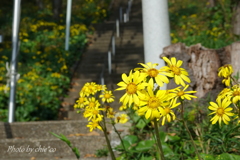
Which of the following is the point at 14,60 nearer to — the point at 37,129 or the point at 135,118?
the point at 37,129

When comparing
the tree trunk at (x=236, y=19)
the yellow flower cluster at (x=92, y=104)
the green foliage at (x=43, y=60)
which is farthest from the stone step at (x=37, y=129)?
the tree trunk at (x=236, y=19)

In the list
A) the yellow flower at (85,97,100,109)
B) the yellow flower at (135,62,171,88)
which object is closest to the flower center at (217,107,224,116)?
the yellow flower at (135,62,171,88)

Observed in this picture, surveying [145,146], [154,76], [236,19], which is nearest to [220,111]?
[154,76]

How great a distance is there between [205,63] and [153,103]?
3.00 m

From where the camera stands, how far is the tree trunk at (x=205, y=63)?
4.37 m

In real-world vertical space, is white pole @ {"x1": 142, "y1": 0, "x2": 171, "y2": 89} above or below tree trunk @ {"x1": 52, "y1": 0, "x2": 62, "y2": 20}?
below

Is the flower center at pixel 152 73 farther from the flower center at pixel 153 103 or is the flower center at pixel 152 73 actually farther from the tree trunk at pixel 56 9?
the tree trunk at pixel 56 9

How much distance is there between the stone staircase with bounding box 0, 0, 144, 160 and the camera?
4.18 meters

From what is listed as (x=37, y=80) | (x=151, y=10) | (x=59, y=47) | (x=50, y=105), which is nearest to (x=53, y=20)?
(x=59, y=47)

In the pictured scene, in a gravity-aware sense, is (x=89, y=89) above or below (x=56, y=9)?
below

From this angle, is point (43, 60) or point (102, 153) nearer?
point (102, 153)

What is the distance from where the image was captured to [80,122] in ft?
15.8

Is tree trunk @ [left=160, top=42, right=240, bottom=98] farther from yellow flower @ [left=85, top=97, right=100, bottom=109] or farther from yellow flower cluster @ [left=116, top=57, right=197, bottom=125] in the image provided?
yellow flower cluster @ [left=116, top=57, right=197, bottom=125]

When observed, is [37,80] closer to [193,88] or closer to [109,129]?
[109,129]
